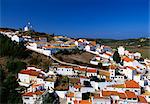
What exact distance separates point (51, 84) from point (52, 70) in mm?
2544

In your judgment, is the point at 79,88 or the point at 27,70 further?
the point at 27,70

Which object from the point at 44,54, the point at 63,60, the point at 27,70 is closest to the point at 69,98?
the point at 27,70

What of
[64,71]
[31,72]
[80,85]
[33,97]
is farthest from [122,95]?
[31,72]

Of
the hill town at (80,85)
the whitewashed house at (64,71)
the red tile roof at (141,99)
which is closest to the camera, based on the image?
the red tile roof at (141,99)

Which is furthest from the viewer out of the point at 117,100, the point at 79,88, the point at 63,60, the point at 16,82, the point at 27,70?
the point at 63,60

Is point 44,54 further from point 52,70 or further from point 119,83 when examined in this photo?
point 119,83

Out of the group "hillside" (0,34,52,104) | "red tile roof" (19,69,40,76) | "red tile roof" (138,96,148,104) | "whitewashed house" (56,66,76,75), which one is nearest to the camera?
"red tile roof" (138,96,148,104)

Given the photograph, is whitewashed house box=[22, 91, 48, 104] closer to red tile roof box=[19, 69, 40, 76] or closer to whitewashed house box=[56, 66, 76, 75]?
red tile roof box=[19, 69, 40, 76]

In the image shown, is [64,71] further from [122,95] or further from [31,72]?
[122,95]

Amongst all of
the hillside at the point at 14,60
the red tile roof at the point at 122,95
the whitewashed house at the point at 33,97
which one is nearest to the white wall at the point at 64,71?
the hillside at the point at 14,60

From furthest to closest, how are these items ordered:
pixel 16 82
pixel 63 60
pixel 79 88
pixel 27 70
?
pixel 63 60 → pixel 27 70 → pixel 16 82 → pixel 79 88

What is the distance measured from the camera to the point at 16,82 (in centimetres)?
A: 1630

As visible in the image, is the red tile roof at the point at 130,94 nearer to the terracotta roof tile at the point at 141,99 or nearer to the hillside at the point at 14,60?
the terracotta roof tile at the point at 141,99

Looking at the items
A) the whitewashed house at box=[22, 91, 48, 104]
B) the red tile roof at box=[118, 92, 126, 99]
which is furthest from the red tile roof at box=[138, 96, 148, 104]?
the whitewashed house at box=[22, 91, 48, 104]
